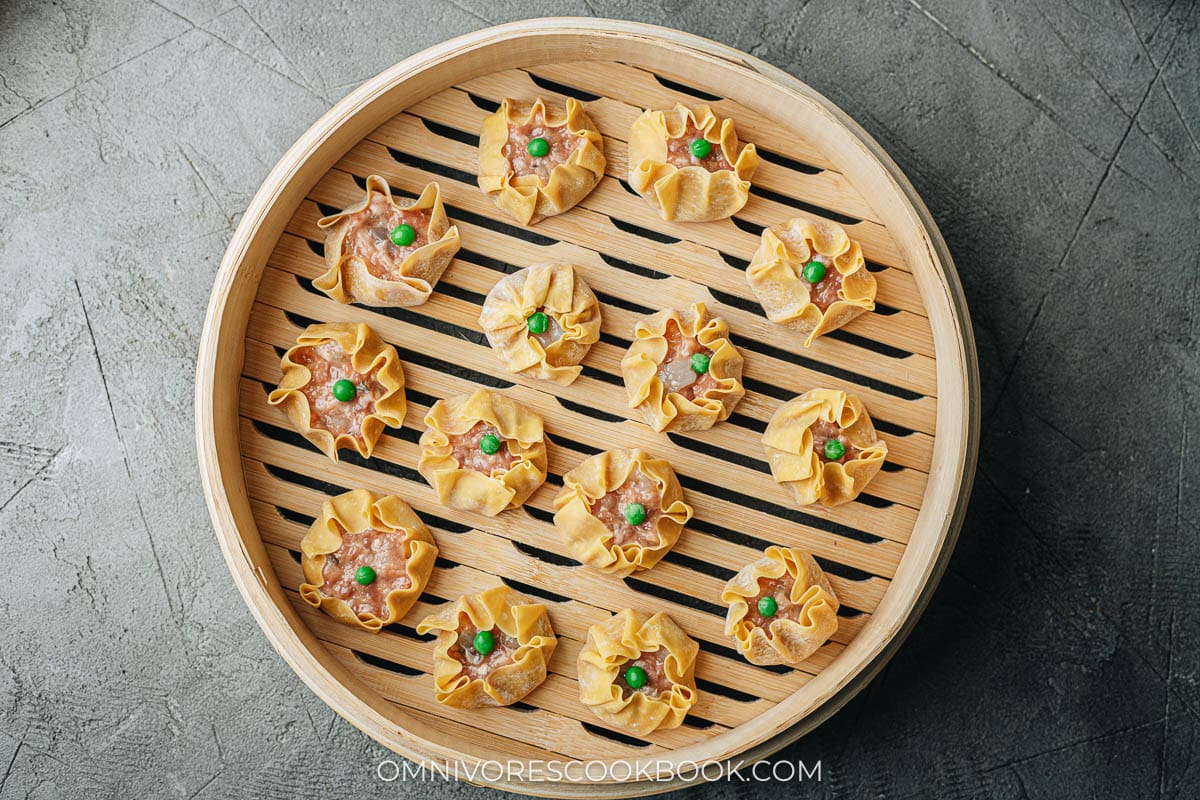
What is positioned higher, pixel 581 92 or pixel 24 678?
pixel 581 92

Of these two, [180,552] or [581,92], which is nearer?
[581,92]

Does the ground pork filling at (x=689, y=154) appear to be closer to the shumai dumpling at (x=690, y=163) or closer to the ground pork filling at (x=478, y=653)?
the shumai dumpling at (x=690, y=163)

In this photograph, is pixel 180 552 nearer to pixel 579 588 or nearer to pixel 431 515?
pixel 431 515

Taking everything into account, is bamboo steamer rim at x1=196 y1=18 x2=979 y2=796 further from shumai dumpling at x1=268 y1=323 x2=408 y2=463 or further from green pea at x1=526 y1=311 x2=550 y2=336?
green pea at x1=526 y1=311 x2=550 y2=336

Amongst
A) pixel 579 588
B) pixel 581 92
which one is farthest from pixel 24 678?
pixel 581 92

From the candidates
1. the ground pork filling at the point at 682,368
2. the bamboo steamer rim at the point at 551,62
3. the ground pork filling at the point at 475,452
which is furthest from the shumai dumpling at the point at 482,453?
the bamboo steamer rim at the point at 551,62

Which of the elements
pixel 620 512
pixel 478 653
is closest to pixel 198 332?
pixel 478 653

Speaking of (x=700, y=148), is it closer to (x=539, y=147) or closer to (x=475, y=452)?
(x=539, y=147)
